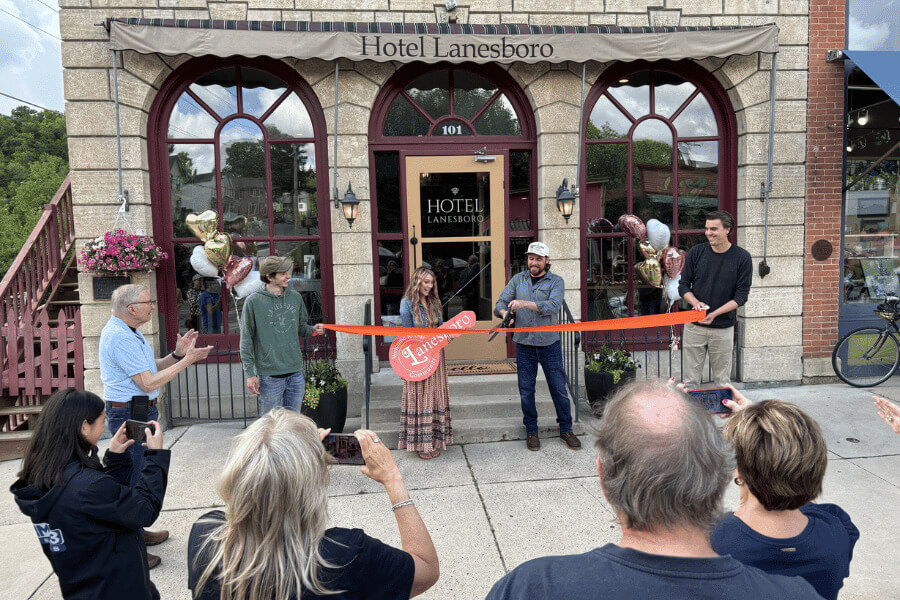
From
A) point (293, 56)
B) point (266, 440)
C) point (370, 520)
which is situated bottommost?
point (370, 520)

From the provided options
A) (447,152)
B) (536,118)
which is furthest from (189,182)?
(536,118)

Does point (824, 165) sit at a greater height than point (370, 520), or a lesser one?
greater

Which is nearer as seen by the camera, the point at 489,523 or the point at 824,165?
the point at 489,523

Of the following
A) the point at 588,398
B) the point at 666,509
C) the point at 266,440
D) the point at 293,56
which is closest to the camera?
the point at 666,509

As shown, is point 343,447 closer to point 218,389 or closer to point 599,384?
point 599,384

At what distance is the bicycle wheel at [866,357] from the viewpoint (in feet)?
23.8

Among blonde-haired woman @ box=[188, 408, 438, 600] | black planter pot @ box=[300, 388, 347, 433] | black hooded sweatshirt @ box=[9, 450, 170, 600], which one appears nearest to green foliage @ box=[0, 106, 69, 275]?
Answer: black planter pot @ box=[300, 388, 347, 433]

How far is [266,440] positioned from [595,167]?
6.44 meters

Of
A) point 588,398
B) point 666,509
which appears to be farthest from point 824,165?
point 666,509

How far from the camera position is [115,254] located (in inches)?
238

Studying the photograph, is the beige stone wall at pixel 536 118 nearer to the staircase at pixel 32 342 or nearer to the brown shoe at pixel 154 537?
the staircase at pixel 32 342

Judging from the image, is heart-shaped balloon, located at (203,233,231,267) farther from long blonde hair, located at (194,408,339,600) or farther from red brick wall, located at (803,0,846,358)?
red brick wall, located at (803,0,846,358)

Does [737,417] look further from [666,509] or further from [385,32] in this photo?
[385,32]

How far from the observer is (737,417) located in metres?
1.84
